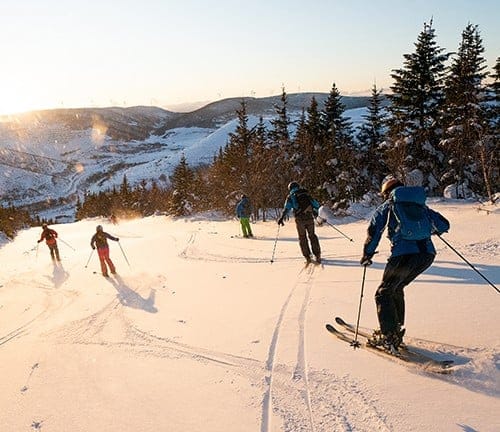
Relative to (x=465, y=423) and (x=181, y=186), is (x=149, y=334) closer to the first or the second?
(x=465, y=423)

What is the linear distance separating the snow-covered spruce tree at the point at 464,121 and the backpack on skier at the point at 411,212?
2100cm

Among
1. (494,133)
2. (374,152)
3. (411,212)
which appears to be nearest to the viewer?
(411,212)

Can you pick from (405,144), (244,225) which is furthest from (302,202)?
(405,144)

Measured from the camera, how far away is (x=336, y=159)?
1166 inches

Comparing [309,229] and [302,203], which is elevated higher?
[302,203]

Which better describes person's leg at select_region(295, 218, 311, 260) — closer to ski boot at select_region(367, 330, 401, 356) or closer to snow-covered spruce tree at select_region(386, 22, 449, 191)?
ski boot at select_region(367, 330, 401, 356)

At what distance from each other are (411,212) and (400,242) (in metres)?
0.38

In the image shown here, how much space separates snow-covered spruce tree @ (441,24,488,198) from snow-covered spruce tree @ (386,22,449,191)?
768mm

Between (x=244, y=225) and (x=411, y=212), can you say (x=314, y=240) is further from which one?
(x=244, y=225)

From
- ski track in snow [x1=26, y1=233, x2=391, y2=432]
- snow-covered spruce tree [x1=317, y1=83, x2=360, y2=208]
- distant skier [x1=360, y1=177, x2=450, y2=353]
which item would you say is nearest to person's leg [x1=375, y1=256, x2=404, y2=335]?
distant skier [x1=360, y1=177, x2=450, y2=353]

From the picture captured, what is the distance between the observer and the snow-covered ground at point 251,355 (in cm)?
386

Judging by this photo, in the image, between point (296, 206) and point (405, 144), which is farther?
point (405, 144)

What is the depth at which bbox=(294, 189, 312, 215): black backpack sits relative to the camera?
10.1 m

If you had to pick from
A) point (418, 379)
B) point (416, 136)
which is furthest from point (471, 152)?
point (418, 379)
